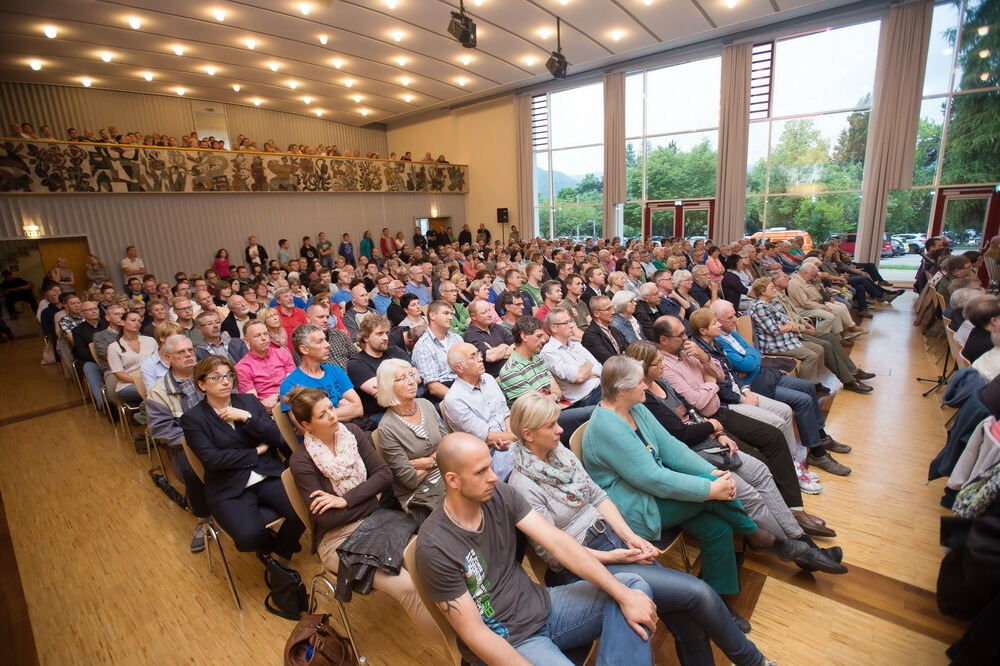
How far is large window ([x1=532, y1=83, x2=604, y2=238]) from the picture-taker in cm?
1394

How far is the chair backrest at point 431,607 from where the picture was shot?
59.1 inches

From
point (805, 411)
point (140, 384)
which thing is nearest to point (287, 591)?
point (140, 384)

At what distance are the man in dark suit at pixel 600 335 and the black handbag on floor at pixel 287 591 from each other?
252 centimetres

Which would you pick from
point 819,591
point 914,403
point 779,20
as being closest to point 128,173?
point 819,591

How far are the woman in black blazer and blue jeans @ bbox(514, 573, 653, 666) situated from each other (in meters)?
1.49

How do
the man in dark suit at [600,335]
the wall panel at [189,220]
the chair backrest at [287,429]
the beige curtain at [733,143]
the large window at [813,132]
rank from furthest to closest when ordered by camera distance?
the beige curtain at [733,143] → the large window at [813,132] → the wall panel at [189,220] → the man in dark suit at [600,335] → the chair backrest at [287,429]

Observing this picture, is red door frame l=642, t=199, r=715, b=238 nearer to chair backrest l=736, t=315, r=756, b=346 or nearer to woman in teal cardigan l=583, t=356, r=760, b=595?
chair backrest l=736, t=315, r=756, b=346

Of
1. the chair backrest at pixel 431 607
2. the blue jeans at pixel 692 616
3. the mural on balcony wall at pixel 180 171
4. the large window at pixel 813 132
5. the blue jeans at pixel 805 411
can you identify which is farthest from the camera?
the large window at pixel 813 132

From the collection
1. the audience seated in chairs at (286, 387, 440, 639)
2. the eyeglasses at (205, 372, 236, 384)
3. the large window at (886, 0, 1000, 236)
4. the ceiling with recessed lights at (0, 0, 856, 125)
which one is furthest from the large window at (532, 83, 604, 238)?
the audience seated in chairs at (286, 387, 440, 639)

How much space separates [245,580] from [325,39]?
1060 cm

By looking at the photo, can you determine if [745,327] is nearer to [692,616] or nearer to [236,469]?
[692,616]

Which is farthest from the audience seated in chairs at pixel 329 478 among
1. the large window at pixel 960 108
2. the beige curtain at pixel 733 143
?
the large window at pixel 960 108

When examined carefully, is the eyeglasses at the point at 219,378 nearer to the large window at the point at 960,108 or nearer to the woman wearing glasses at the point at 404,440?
the woman wearing glasses at the point at 404,440

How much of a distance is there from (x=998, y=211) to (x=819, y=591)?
Result: 449 inches
